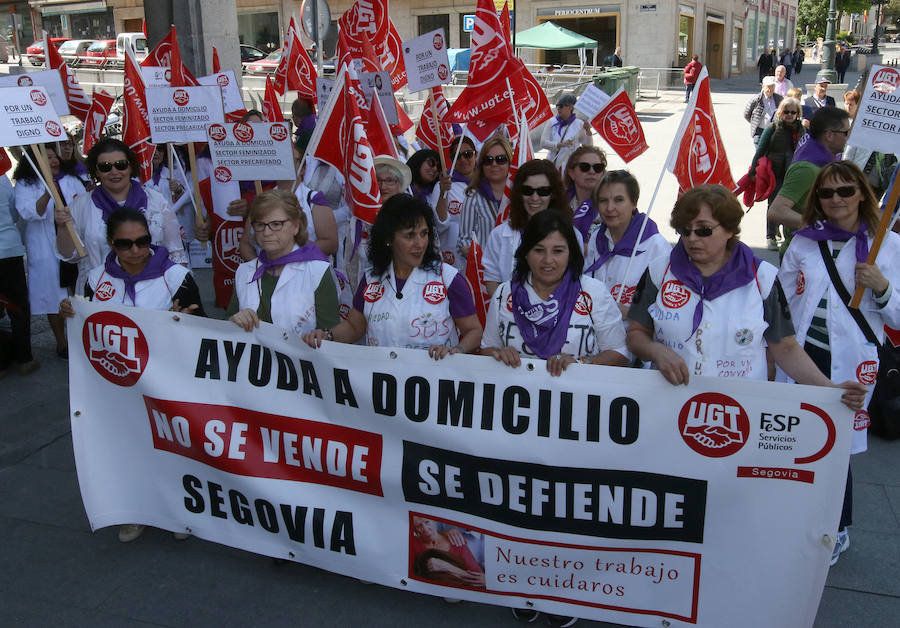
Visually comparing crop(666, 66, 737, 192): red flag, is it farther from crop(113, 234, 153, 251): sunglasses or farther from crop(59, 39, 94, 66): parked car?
crop(59, 39, 94, 66): parked car

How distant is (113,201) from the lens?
208 inches

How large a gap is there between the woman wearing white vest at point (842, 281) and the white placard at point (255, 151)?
3.02 metres

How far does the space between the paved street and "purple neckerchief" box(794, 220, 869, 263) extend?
1406mm

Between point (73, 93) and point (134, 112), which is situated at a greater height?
point (73, 93)

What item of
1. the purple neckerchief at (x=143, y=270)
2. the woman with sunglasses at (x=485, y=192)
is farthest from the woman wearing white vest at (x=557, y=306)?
the woman with sunglasses at (x=485, y=192)

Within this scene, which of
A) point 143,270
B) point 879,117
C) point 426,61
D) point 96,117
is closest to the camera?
point 879,117

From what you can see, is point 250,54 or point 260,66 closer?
point 260,66

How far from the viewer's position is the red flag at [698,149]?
417 cm

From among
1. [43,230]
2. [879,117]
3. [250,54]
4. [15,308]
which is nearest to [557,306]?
[879,117]

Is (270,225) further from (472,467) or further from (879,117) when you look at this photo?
(879,117)

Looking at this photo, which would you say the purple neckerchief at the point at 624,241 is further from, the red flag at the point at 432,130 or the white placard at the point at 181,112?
the white placard at the point at 181,112

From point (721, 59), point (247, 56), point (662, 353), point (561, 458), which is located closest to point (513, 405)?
point (561, 458)

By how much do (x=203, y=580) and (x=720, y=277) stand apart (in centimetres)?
263

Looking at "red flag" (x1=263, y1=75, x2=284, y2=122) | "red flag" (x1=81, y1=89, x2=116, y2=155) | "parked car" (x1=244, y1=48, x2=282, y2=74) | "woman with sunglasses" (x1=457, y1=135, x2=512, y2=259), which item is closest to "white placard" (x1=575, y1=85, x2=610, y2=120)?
"woman with sunglasses" (x1=457, y1=135, x2=512, y2=259)
